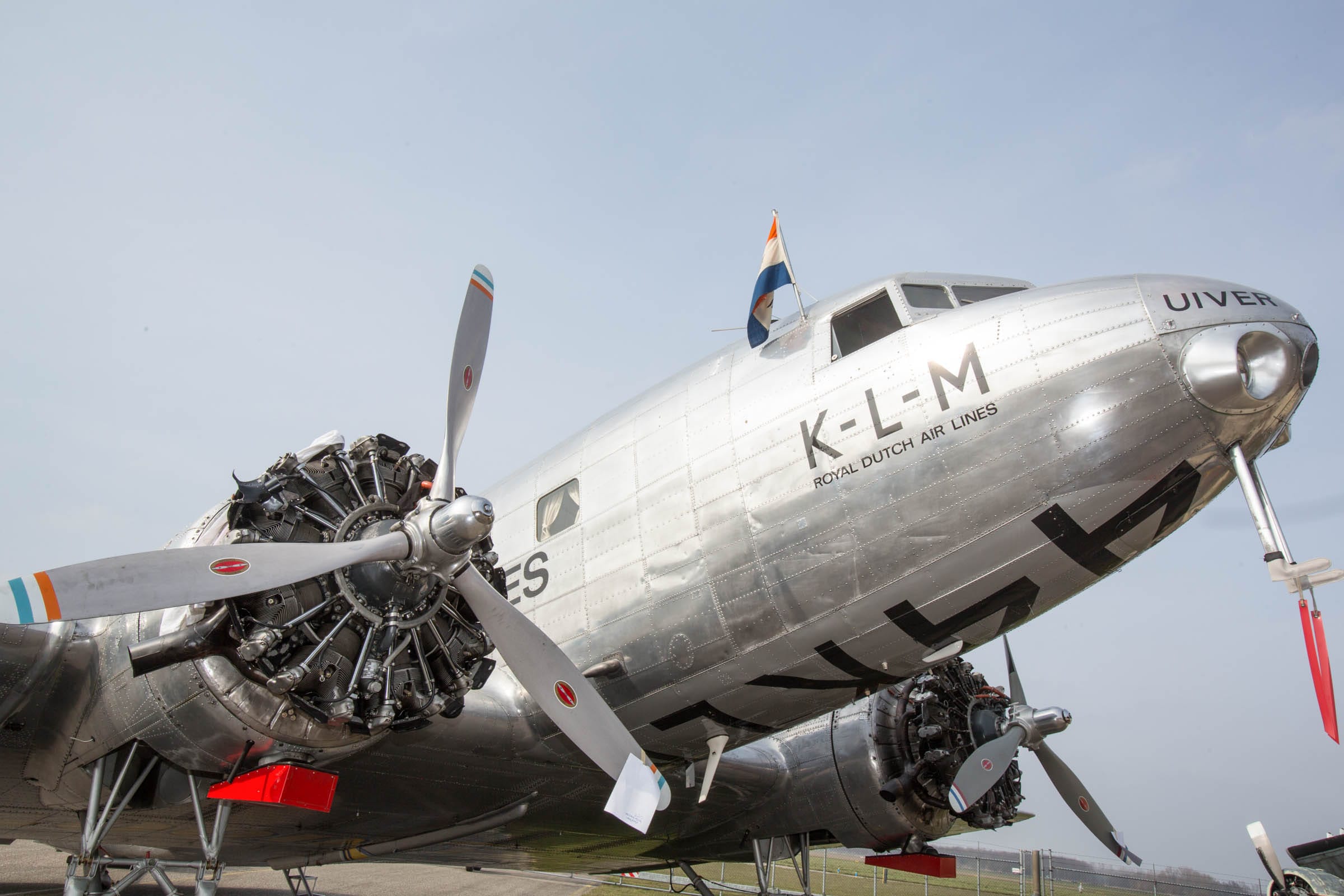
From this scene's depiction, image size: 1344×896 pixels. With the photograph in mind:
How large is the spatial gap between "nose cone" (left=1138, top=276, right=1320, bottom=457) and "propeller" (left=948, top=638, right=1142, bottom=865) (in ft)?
16.4

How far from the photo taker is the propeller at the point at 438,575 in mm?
4934

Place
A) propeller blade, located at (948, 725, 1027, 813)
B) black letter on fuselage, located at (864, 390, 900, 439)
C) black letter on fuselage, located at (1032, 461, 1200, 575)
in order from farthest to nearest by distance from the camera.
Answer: propeller blade, located at (948, 725, 1027, 813), black letter on fuselage, located at (864, 390, 900, 439), black letter on fuselage, located at (1032, 461, 1200, 575)

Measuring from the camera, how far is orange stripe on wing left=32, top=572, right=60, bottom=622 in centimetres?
467

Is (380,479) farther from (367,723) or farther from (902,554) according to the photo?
(902,554)

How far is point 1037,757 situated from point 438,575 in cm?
947

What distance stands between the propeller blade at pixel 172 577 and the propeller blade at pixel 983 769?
6.07 metres

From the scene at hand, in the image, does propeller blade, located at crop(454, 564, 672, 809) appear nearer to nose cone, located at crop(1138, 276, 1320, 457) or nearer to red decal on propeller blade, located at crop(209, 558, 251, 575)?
red decal on propeller blade, located at crop(209, 558, 251, 575)

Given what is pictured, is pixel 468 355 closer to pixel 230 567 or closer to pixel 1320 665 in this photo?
pixel 230 567

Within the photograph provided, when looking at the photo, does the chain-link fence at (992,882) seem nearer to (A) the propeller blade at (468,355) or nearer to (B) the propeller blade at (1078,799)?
(B) the propeller blade at (1078,799)

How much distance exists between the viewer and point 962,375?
20.2ft

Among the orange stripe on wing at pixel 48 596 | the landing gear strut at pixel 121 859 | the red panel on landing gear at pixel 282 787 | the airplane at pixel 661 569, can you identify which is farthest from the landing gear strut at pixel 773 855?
the orange stripe on wing at pixel 48 596

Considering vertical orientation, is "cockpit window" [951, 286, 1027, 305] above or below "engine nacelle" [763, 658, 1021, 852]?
above

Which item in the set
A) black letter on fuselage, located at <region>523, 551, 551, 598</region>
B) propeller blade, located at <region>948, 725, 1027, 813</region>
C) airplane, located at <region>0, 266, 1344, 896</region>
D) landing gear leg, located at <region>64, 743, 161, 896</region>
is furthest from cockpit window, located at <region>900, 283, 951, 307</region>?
landing gear leg, located at <region>64, 743, 161, 896</region>

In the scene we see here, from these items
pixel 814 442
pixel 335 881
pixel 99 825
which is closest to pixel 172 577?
pixel 99 825
